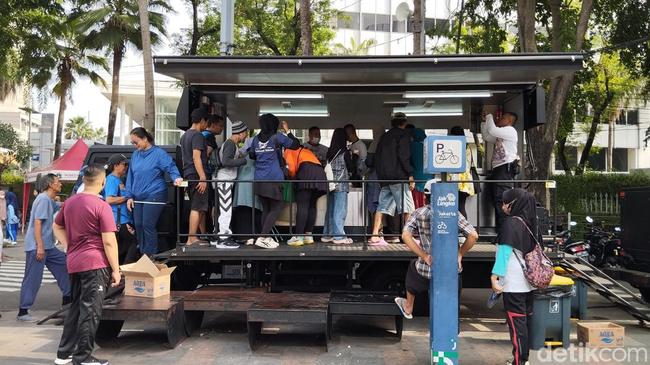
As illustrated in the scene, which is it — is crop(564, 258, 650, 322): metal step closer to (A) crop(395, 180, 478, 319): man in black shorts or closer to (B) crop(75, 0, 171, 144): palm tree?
(A) crop(395, 180, 478, 319): man in black shorts

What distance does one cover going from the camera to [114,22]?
2083cm

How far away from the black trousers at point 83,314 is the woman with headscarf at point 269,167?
89.2 inches

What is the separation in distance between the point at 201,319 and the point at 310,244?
1.70 m

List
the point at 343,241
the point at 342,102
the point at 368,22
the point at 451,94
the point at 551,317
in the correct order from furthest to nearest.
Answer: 1. the point at 368,22
2. the point at 342,102
3. the point at 451,94
4. the point at 343,241
5. the point at 551,317

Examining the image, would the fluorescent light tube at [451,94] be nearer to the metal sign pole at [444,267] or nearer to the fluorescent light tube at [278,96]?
the fluorescent light tube at [278,96]

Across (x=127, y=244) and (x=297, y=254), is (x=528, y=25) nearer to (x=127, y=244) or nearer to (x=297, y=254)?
(x=297, y=254)

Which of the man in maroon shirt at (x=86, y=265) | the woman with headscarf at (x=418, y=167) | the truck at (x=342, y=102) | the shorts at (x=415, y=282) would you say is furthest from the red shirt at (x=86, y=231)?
the woman with headscarf at (x=418, y=167)

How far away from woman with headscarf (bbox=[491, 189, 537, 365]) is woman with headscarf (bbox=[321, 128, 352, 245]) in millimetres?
2495

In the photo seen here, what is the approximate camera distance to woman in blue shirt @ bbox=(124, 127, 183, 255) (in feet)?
26.1

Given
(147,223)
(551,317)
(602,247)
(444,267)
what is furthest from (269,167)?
(602,247)

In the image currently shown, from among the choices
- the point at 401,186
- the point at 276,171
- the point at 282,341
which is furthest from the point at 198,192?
the point at 401,186

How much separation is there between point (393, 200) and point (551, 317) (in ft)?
8.10

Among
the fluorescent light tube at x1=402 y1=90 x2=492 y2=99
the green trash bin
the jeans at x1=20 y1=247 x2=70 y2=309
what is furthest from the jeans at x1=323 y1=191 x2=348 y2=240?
the jeans at x1=20 y1=247 x2=70 y2=309

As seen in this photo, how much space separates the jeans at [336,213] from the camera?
7.99 meters
